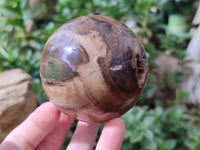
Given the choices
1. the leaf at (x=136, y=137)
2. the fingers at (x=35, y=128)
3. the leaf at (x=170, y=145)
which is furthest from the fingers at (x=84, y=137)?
the leaf at (x=170, y=145)

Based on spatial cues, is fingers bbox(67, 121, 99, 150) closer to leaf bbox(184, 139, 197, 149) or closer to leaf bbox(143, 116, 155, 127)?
leaf bbox(143, 116, 155, 127)

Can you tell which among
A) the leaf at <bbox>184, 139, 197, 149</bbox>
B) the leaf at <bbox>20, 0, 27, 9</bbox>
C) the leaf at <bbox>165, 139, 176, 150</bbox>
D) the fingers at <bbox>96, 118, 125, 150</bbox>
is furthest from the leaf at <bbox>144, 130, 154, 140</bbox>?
the leaf at <bbox>20, 0, 27, 9</bbox>

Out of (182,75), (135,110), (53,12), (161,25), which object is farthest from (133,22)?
(53,12)

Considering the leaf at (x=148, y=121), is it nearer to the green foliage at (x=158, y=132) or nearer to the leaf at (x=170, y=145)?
the green foliage at (x=158, y=132)

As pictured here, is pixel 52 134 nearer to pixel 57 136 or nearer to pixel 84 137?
pixel 57 136

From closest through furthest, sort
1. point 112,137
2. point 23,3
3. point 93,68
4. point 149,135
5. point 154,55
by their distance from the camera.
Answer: point 93,68, point 112,137, point 149,135, point 23,3, point 154,55

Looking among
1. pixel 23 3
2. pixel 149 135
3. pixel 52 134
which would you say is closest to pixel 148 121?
pixel 149 135
